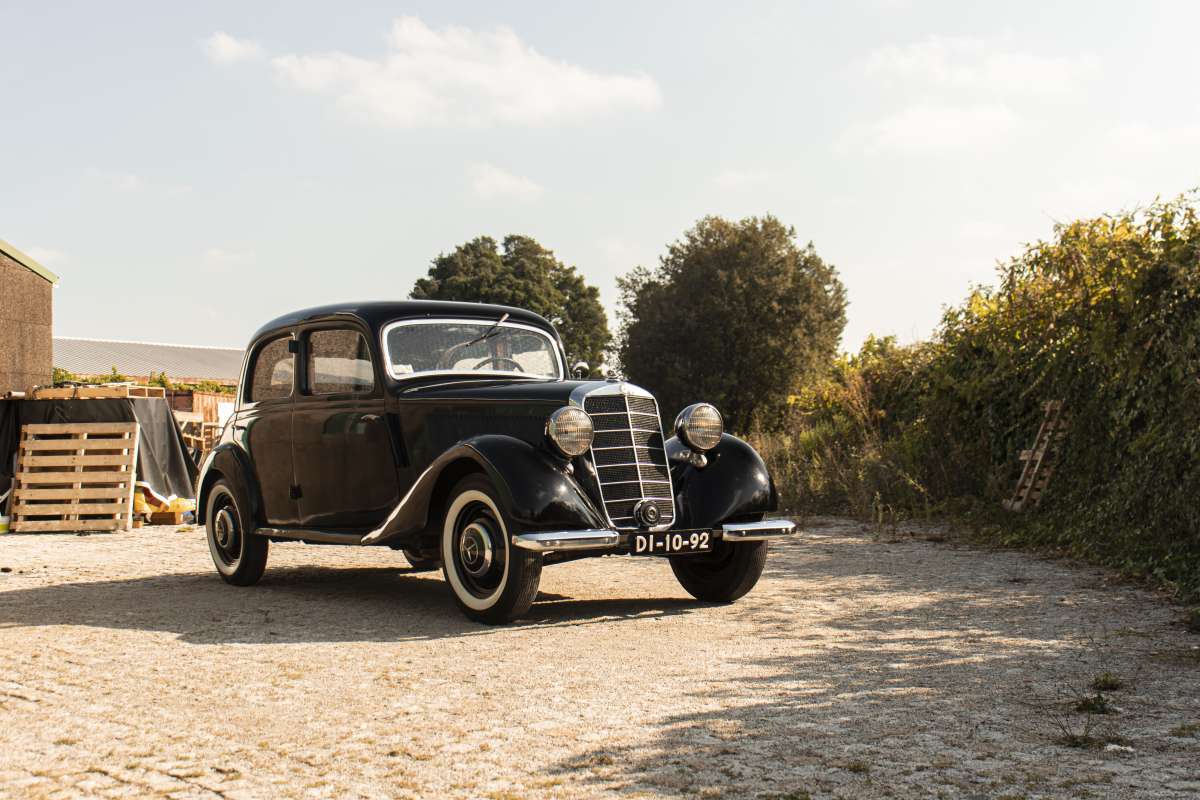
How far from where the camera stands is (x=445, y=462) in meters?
7.01

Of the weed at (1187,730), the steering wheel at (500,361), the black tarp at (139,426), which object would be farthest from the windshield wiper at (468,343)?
the black tarp at (139,426)

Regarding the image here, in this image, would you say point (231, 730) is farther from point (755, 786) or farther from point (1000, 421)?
point (1000, 421)

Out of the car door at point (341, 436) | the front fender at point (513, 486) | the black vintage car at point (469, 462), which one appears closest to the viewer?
the front fender at point (513, 486)

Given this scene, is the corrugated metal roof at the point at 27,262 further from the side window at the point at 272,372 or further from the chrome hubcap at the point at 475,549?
the chrome hubcap at the point at 475,549

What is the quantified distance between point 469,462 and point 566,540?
1015mm

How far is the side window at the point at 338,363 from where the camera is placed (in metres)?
8.12

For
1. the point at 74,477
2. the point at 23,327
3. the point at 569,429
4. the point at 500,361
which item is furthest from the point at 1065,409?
the point at 23,327

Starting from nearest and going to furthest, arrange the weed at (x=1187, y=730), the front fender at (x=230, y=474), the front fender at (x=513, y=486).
A: the weed at (x=1187, y=730)
the front fender at (x=513, y=486)
the front fender at (x=230, y=474)

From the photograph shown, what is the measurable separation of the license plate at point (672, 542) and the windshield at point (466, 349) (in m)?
2.00

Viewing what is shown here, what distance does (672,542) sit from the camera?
6.91m

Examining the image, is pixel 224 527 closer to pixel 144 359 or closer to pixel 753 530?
pixel 753 530

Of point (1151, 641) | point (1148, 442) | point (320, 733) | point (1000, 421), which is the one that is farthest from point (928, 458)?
point (320, 733)

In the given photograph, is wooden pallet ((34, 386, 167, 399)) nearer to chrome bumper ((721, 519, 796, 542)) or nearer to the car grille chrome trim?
the car grille chrome trim

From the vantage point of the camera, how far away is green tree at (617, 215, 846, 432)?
138 feet
